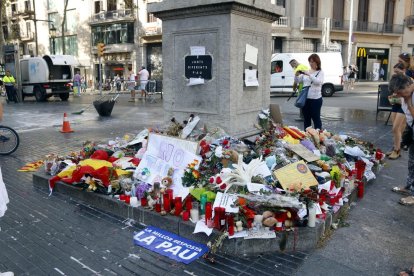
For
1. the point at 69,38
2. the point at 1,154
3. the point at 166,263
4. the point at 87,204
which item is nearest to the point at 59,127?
the point at 1,154

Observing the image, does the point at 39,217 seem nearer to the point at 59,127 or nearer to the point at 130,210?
the point at 130,210

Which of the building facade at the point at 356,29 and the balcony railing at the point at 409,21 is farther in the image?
the balcony railing at the point at 409,21

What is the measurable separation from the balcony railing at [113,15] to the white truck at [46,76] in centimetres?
1757

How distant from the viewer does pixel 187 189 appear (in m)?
4.12

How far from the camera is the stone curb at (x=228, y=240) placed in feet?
11.3

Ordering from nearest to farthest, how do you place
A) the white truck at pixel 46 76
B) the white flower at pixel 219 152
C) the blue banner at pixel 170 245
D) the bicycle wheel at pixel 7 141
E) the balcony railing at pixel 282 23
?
the blue banner at pixel 170 245
the white flower at pixel 219 152
the bicycle wheel at pixel 7 141
the white truck at pixel 46 76
the balcony railing at pixel 282 23

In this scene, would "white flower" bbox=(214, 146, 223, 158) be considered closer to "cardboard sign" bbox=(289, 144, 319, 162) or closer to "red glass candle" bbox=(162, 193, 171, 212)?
"red glass candle" bbox=(162, 193, 171, 212)

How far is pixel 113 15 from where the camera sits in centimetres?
4053

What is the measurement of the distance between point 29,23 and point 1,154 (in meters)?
51.0

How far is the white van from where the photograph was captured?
22250 mm

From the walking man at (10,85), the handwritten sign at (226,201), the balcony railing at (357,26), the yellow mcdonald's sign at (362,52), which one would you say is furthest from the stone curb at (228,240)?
the yellow mcdonald's sign at (362,52)

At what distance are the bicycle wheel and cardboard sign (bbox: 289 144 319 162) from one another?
5626 mm

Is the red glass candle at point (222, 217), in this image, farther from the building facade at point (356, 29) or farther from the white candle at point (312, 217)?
the building facade at point (356, 29)

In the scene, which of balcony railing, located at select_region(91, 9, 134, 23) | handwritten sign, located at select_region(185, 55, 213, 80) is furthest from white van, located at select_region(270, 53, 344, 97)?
balcony railing, located at select_region(91, 9, 134, 23)
